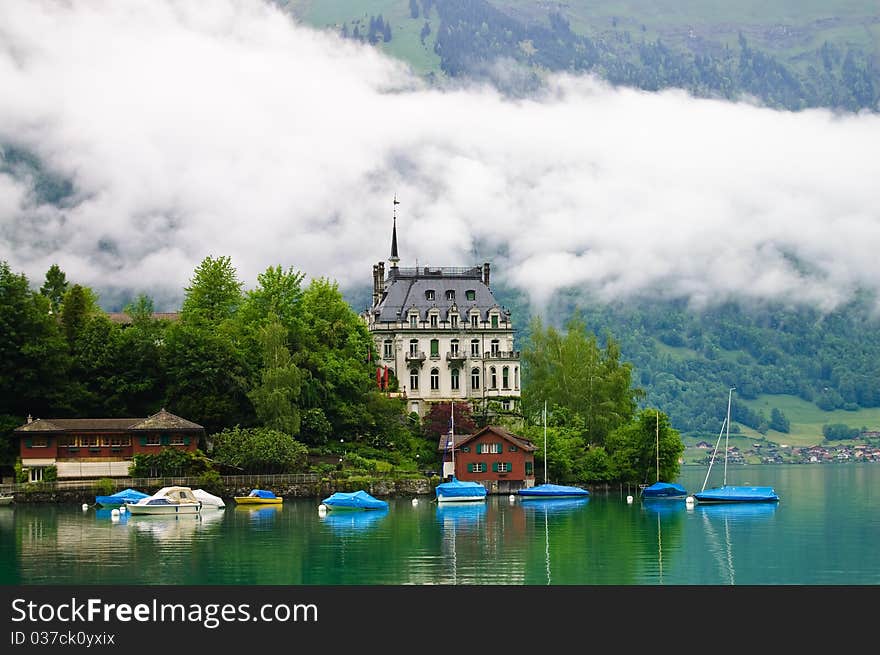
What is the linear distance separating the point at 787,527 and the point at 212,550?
124 ft

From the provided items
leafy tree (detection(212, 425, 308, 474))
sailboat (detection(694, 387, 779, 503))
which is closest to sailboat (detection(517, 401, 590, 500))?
sailboat (detection(694, 387, 779, 503))

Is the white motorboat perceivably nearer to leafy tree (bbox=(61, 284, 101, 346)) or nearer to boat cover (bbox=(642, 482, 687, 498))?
leafy tree (bbox=(61, 284, 101, 346))

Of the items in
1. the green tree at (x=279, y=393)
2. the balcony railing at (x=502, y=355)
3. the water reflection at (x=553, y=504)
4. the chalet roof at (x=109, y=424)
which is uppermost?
the balcony railing at (x=502, y=355)

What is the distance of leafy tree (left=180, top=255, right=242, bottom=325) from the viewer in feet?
414

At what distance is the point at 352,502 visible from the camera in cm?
9394

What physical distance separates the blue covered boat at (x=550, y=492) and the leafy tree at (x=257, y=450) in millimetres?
18328

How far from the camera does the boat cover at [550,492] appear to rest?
10669 cm

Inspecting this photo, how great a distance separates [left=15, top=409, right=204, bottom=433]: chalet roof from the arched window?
3432 centimetres

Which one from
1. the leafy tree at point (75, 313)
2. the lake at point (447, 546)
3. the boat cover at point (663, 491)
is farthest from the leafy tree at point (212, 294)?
the boat cover at point (663, 491)

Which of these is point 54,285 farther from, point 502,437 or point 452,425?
point 502,437

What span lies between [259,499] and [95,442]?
48.2 ft

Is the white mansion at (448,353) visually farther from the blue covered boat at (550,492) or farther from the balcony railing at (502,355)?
the blue covered boat at (550,492)
